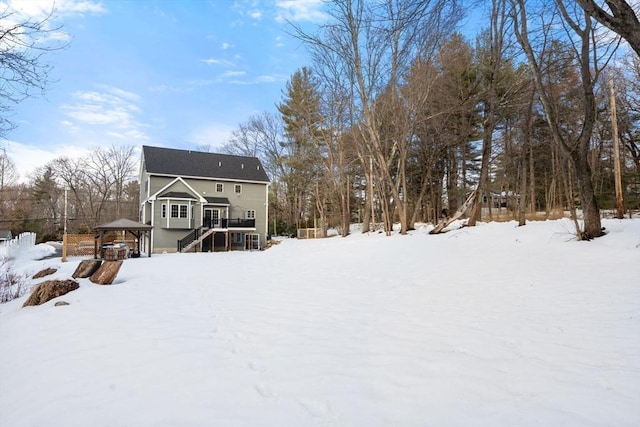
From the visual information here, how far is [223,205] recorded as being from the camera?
2697cm

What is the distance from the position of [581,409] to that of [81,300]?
7.68 meters

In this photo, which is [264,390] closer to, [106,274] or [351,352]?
[351,352]

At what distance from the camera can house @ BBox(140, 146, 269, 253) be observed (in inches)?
958

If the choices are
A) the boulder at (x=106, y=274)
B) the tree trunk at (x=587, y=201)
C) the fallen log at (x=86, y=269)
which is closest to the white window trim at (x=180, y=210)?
the fallen log at (x=86, y=269)

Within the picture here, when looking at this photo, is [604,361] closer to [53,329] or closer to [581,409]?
[581,409]

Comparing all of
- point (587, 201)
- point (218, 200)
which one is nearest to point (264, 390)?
point (587, 201)

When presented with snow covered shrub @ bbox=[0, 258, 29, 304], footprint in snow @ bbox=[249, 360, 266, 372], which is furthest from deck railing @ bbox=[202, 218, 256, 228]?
footprint in snow @ bbox=[249, 360, 266, 372]

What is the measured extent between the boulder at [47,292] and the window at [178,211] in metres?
18.1

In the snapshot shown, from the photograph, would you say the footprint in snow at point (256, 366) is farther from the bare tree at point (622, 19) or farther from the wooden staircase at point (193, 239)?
the wooden staircase at point (193, 239)

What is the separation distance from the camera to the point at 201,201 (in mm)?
25609

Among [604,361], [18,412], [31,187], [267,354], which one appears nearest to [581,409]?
[604,361]

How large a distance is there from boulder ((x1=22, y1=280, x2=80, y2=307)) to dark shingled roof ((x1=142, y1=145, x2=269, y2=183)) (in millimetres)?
19492

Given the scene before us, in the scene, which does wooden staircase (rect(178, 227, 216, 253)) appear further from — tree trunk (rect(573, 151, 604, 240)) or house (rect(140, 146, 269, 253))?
tree trunk (rect(573, 151, 604, 240))

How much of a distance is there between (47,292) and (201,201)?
63.4 ft
